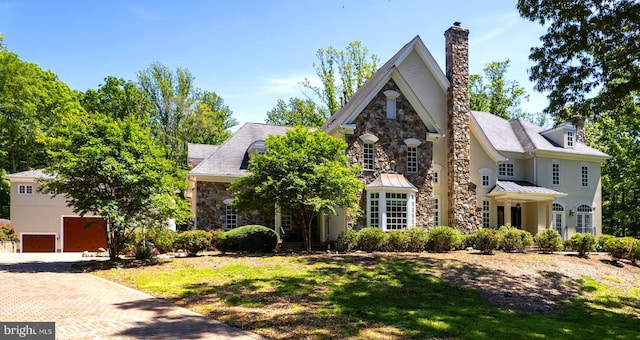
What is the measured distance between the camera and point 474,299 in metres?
13.0

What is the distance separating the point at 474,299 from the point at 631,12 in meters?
8.90

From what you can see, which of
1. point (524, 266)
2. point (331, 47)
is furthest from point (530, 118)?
point (524, 266)

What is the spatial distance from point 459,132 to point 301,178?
11.0m

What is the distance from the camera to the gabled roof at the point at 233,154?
963 inches

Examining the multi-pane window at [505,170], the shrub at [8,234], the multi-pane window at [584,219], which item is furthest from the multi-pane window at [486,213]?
the shrub at [8,234]

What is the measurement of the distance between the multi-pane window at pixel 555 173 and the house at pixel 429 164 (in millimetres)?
67

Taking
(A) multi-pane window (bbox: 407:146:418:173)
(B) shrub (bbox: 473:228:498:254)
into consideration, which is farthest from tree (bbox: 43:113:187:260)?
(B) shrub (bbox: 473:228:498:254)

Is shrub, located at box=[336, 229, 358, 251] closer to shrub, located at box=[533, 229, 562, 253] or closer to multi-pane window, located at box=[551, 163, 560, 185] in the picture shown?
shrub, located at box=[533, 229, 562, 253]

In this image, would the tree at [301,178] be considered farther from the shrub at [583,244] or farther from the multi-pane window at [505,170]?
the multi-pane window at [505,170]

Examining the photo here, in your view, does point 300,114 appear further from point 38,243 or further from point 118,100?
point 38,243

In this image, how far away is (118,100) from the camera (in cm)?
4091

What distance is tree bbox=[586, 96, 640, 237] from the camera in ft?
117

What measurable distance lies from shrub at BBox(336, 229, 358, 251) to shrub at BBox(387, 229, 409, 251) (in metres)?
1.57

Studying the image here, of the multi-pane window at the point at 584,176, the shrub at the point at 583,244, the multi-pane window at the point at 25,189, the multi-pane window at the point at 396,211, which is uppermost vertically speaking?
the multi-pane window at the point at 584,176
